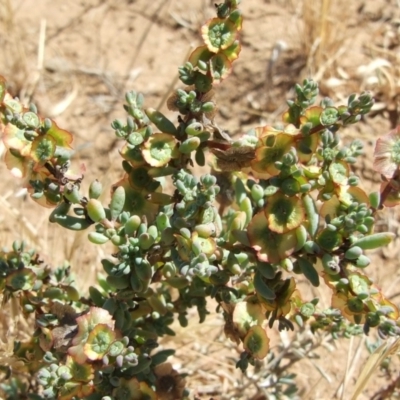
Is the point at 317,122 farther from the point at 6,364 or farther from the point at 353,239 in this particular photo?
the point at 6,364

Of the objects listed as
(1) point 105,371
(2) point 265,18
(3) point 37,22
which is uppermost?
(2) point 265,18

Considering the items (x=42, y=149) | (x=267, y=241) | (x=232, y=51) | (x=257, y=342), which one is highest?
(x=232, y=51)

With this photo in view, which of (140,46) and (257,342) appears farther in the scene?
(140,46)

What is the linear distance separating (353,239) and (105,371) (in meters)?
0.60

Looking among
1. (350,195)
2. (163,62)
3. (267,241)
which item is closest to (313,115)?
(350,195)

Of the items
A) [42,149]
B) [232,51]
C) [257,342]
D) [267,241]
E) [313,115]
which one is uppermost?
[232,51]

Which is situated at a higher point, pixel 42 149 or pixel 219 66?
pixel 219 66

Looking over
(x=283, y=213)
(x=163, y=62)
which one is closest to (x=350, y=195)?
(x=283, y=213)

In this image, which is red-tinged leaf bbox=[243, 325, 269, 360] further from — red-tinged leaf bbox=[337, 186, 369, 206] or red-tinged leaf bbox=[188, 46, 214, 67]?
red-tinged leaf bbox=[188, 46, 214, 67]

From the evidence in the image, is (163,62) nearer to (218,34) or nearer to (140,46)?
(140,46)

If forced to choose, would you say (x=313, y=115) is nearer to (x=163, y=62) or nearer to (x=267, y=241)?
(x=267, y=241)

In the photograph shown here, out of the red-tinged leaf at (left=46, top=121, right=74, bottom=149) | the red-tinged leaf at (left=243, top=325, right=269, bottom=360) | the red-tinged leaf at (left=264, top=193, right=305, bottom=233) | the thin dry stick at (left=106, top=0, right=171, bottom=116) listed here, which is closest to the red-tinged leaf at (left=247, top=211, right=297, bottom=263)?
the red-tinged leaf at (left=264, top=193, right=305, bottom=233)

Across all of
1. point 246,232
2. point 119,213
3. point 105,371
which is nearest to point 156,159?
point 119,213

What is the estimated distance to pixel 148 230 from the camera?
4.48 ft
